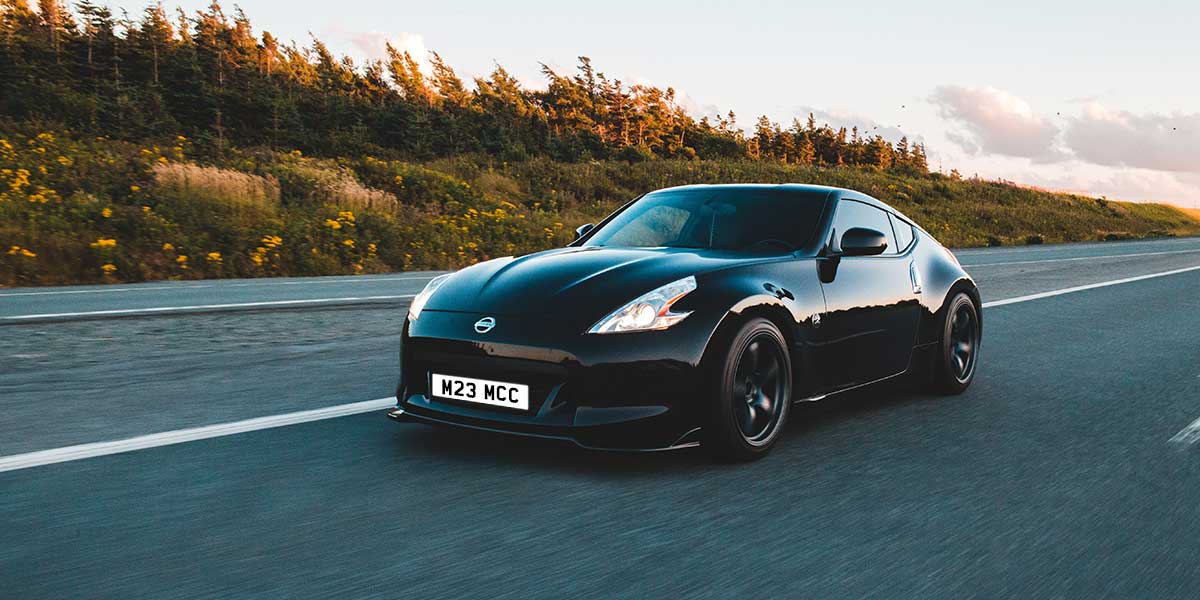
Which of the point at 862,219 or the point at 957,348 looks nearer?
the point at 862,219

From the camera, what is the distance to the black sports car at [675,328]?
433 centimetres

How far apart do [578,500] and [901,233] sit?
3400 millimetres

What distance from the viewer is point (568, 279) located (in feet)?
15.6

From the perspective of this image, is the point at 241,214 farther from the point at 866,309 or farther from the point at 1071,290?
the point at 866,309

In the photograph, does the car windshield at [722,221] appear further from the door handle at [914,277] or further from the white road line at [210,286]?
the white road line at [210,286]

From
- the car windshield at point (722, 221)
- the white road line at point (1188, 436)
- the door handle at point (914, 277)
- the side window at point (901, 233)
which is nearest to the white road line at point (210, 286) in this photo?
the car windshield at point (722, 221)

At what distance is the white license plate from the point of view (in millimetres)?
4367

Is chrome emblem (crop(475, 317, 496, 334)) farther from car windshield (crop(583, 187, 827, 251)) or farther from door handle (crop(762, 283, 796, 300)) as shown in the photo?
car windshield (crop(583, 187, 827, 251))

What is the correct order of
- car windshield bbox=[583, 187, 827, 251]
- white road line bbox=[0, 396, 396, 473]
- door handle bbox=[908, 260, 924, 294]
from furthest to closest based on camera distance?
door handle bbox=[908, 260, 924, 294] < car windshield bbox=[583, 187, 827, 251] < white road line bbox=[0, 396, 396, 473]

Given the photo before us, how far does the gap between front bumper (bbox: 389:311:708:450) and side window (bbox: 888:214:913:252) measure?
2.41 metres

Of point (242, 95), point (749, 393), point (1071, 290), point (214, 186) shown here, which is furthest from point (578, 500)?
point (242, 95)

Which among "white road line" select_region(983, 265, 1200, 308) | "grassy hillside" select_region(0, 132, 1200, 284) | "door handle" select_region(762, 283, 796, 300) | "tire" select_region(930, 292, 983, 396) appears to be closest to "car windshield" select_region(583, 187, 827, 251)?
"door handle" select_region(762, 283, 796, 300)

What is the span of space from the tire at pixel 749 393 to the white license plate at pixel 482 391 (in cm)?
81

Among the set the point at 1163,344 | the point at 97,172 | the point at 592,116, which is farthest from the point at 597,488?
the point at 592,116
